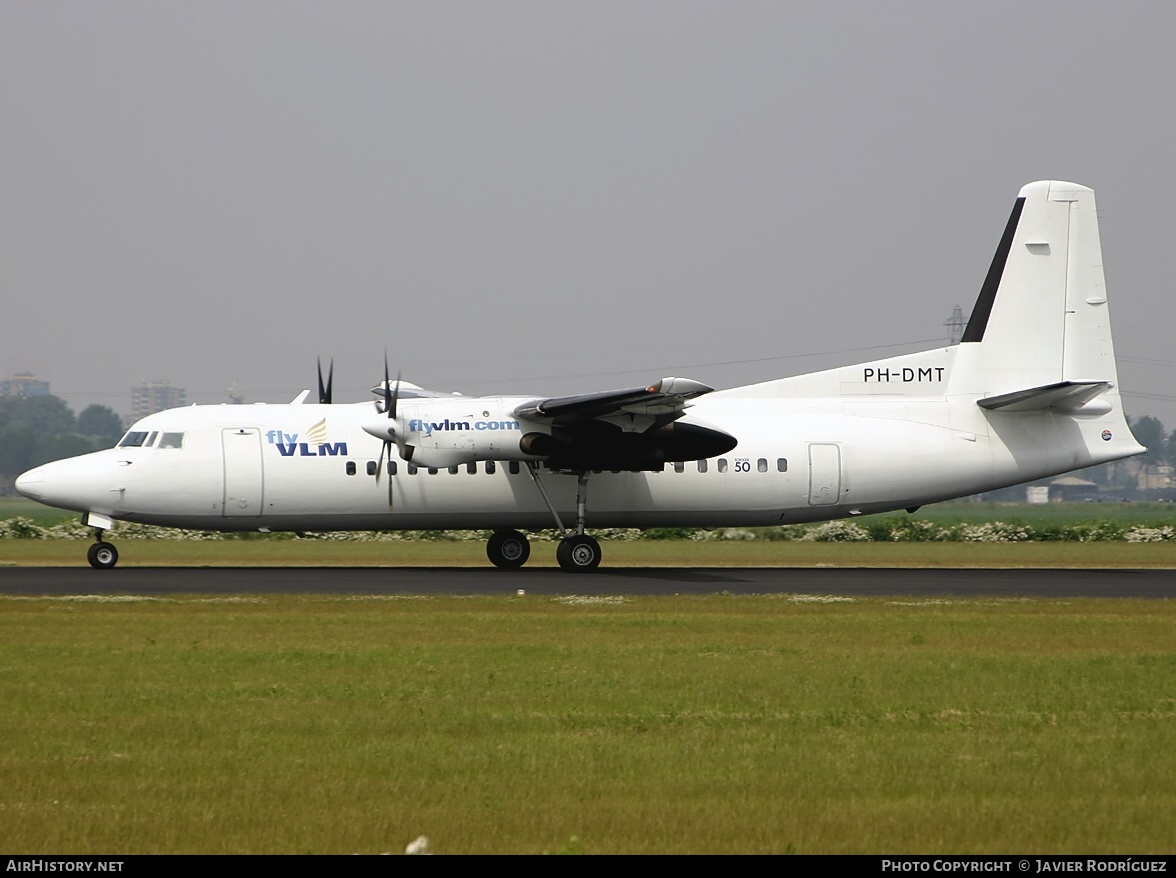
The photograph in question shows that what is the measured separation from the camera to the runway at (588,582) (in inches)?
749

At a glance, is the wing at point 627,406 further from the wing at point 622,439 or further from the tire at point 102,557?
the tire at point 102,557

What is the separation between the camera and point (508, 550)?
79.4ft

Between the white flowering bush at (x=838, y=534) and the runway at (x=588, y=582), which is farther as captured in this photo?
the white flowering bush at (x=838, y=534)

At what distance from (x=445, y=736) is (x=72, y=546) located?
26767mm

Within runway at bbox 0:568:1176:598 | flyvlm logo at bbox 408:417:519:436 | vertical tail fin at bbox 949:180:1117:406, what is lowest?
runway at bbox 0:568:1176:598

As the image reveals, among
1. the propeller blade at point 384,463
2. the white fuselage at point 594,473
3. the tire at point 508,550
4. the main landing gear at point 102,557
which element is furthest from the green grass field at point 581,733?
the tire at point 508,550

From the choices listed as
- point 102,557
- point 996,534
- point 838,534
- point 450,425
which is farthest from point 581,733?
point 996,534

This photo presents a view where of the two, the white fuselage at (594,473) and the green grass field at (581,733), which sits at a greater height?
the white fuselage at (594,473)

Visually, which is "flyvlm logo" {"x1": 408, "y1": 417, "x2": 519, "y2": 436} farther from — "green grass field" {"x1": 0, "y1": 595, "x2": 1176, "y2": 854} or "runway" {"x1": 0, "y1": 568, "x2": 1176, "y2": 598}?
"green grass field" {"x1": 0, "y1": 595, "x2": 1176, "y2": 854}

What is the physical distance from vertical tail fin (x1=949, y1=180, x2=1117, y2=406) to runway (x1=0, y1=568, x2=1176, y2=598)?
A: 4096 millimetres

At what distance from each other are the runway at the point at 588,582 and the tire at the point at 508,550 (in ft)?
1.43

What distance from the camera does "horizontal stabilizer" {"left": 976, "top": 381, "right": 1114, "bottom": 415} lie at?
76.0ft

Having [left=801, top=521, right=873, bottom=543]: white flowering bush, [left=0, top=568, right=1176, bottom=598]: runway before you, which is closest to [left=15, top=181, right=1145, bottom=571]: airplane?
[left=0, top=568, right=1176, bottom=598]: runway

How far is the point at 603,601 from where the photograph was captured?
702 inches
